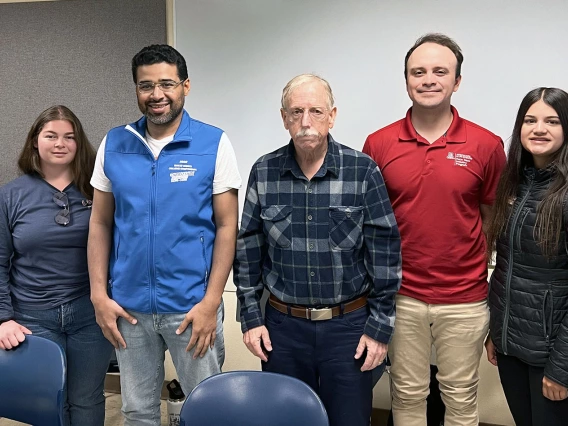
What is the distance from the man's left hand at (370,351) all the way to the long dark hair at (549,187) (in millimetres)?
519

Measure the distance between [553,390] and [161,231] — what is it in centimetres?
127

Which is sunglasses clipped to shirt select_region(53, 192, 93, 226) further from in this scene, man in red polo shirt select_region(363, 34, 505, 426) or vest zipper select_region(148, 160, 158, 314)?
man in red polo shirt select_region(363, 34, 505, 426)

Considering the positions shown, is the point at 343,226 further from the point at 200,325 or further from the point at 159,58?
the point at 159,58

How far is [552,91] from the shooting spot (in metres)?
1.56

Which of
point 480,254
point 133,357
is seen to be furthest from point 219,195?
point 480,254

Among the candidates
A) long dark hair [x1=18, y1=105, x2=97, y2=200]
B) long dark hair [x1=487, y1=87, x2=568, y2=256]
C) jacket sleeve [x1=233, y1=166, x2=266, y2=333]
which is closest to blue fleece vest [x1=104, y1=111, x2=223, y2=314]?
jacket sleeve [x1=233, y1=166, x2=266, y2=333]

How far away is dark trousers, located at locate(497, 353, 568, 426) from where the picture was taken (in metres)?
1.54

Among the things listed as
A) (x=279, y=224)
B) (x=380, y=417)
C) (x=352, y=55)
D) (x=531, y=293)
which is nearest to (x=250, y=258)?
(x=279, y=224)

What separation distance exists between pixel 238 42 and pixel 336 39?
524 millimetres

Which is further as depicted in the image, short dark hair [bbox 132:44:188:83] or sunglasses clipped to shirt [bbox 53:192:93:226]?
sunglasses clipped to shirt [bbox 53:192:93:226]

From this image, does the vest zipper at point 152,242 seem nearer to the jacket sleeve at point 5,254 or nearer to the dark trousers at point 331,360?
the dark trousers at point 331,360

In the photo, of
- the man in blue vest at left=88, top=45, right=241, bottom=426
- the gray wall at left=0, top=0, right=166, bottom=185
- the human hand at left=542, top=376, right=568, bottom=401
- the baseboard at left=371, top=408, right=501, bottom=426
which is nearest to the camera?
the human hand at left=542, top=376, right=568, bottom=401

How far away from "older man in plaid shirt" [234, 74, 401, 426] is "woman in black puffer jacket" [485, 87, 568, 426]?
352mm

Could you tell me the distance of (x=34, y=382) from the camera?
1647 mm
